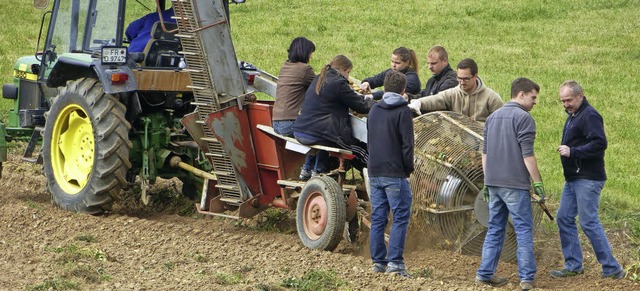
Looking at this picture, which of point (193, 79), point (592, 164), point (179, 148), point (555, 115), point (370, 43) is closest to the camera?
point (592, 164)

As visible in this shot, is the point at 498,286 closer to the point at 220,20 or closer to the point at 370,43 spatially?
the point at 220,20

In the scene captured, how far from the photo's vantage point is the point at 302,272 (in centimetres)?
823

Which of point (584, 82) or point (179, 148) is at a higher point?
point (584, 82)

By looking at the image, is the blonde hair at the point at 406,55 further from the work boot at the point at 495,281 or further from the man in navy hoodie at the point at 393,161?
the work boot at the point at 495,281

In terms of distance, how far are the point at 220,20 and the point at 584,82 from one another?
11.2 metres

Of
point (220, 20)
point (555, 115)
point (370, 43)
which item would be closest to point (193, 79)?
point (220, 20)

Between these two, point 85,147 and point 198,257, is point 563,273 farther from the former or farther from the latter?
point 85,147

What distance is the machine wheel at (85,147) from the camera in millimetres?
10312

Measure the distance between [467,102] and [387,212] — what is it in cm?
162

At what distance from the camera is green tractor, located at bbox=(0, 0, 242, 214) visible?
10.3 meters

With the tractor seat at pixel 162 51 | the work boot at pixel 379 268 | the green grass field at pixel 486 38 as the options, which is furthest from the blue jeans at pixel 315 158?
the green grass field at pixel 486 38

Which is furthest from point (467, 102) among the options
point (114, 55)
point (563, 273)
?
point (114, 55)

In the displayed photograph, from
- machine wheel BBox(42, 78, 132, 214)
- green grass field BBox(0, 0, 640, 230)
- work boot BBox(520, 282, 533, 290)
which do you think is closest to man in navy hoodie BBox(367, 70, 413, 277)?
work boot BBox(520, 282, 533, 290)

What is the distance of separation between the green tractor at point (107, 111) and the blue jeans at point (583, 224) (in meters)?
3.45
